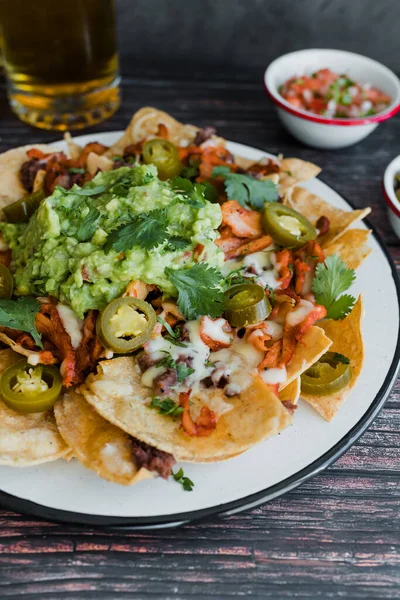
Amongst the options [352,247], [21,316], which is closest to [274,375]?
[352,247]

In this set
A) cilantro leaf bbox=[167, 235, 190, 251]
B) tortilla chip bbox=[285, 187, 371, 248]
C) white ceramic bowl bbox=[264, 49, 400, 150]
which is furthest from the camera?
white ceramic bowl bbox=[264, 49, 400, 150]

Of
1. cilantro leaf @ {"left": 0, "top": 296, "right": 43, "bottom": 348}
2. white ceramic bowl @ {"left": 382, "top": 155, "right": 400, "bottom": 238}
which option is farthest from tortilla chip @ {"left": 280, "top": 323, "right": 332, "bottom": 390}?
white ceramic bowl @ {"left": 382, "top": 155, "right": 400, "bottom": 238}

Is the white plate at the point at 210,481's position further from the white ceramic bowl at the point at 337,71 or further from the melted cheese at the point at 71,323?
the white ceramic bowl at the point at 337,71

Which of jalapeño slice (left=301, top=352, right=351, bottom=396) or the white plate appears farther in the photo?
jalapeño slice (left=301, top=352, right=351, bottom=396)

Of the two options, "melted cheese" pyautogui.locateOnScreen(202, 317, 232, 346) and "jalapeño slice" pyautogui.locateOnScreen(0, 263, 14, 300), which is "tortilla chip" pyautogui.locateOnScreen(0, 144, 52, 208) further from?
"melted cheese" pyautogui.locateOnScreen(202, 317, 232, 346)

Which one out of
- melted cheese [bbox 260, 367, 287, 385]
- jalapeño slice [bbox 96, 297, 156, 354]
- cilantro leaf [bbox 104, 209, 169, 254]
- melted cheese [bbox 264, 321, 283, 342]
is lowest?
melted cheese [bbox 264, 321, 283, 342]

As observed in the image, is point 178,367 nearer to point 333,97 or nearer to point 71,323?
point 71,323
